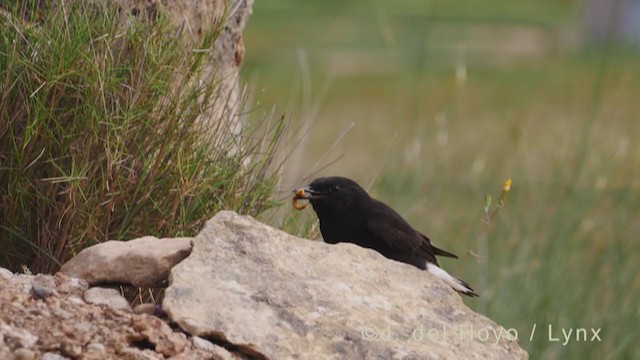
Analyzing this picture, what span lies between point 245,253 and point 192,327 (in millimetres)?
403

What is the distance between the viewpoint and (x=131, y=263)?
427 centimetres

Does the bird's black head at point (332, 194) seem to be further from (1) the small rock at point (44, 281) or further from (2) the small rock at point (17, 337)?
(2) the small rock at point (17, 337)

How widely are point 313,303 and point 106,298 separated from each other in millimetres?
555

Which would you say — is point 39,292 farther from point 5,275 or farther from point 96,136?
point 96,136

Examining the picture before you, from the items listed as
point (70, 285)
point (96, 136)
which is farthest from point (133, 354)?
point (96, 136)

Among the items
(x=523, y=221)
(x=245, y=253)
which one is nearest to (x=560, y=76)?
(x=523, y=221)

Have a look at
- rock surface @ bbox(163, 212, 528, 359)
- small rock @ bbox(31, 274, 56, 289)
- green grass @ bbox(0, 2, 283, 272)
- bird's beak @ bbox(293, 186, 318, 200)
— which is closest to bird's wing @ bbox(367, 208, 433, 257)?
bird's beak @ bbox(293, 186, 318, 200)

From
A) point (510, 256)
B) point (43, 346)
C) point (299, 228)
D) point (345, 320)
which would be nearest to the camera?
point (43, 346)

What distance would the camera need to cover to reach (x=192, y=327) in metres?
3.96

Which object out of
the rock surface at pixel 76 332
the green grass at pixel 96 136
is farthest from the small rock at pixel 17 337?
the green grass at pixel 96 136

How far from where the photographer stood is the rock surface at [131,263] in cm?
425

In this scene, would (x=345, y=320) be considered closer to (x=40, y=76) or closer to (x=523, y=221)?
(x=40, y=76)

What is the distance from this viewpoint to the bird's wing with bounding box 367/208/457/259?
5.47m

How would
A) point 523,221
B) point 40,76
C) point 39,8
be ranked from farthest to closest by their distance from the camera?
point 523,221, point 39,8, point 40,76
